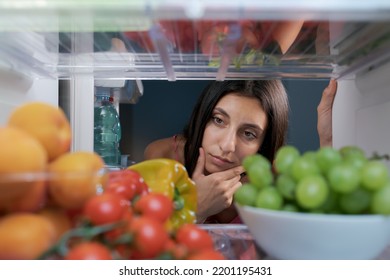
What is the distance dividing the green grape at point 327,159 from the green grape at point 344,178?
0.03 meters

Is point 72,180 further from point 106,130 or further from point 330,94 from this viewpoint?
point 106,130

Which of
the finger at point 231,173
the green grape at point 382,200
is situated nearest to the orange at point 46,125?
the green grape at point 382,200

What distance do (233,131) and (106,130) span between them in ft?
2.94

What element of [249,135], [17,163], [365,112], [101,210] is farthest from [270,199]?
[249,135]

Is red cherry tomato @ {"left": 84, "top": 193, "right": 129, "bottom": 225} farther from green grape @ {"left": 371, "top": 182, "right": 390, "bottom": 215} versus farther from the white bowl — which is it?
green grape @ {"left": 371, "top": 182, "right": 390, "bottom": 215}

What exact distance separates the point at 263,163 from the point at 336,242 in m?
0.16

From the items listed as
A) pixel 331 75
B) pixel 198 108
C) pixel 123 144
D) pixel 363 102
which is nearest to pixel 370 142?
pixel 363 102

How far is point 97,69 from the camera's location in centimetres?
124

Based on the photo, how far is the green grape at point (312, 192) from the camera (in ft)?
2.02

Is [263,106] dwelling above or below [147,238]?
above

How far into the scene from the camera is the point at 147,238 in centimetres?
58

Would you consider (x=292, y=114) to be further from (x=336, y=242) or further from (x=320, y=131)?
(x=336, y=242)

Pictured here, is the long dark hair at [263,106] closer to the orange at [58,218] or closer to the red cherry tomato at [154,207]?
the red cherry tomato at [154,207]

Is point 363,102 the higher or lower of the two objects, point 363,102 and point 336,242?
the higher
